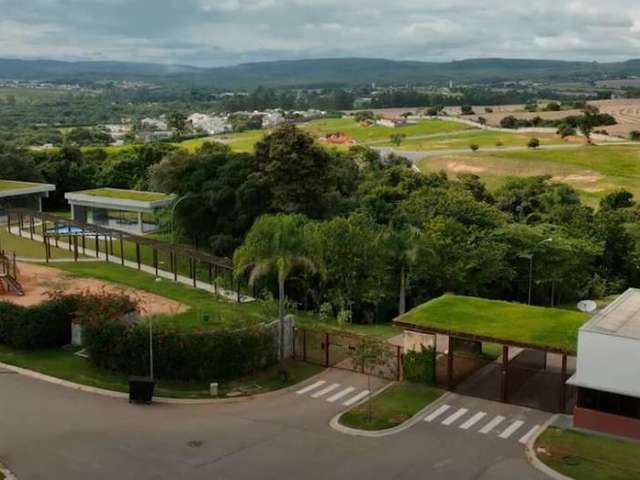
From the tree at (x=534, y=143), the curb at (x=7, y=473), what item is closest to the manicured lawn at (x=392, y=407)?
the curb at (x=7, y=473)

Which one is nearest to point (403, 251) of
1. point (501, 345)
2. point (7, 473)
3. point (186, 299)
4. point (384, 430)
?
point (501, 345)

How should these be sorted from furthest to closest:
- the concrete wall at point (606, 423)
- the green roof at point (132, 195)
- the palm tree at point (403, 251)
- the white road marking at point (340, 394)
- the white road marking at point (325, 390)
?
the green roof at point (132, 195)
the palm tree at point (403, 251)
the white road marking at point (325, 390)
the white road marking at point (340, 394)
the concrete wall at point (606, 423)

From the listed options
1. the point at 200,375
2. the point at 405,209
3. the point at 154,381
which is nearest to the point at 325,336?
the point at 200,375

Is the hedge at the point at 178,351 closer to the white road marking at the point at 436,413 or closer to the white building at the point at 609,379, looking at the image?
the white road marking at the point at 436,413

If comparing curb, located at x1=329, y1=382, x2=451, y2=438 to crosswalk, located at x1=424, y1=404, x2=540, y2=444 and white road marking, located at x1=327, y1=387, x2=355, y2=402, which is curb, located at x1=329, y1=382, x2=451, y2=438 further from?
white road marking, located at x1=327, y1=387, x2=355, y2=402

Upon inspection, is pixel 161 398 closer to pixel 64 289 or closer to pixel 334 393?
pixel 334 393

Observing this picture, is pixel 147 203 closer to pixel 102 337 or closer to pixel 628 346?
pixel 102 337
